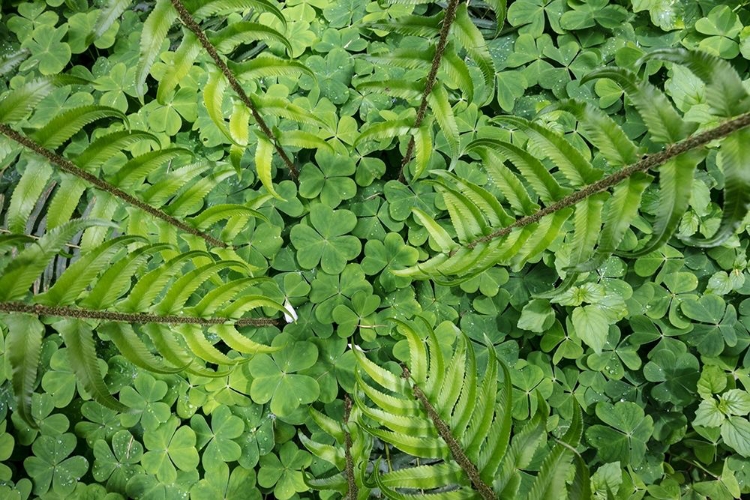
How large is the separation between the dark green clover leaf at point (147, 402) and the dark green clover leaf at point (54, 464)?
0.21 metres

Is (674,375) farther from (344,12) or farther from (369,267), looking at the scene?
(344,12)

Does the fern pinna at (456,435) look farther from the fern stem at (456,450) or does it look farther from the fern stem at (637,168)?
the fern stem at (637,168)

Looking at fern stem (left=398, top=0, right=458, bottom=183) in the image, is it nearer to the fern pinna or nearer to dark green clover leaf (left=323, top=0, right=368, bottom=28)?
the fern pinna

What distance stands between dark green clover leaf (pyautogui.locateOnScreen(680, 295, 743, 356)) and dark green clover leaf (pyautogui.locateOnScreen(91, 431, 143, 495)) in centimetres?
205

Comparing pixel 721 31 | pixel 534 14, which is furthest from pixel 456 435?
pixel 721 31

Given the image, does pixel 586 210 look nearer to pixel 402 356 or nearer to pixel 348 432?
pixel 402 356

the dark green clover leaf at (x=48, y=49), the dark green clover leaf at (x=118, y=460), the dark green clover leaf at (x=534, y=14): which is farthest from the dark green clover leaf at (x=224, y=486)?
the dark green clover leaf at (x=534, y=14)

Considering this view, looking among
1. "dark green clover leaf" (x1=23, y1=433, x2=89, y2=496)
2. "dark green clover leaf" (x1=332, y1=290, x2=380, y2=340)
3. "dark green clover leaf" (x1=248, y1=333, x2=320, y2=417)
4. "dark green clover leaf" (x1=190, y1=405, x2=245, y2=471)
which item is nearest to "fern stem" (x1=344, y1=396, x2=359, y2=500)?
"dark green clover leaf" (x1=248, y1=333, x2=320, y2=417)

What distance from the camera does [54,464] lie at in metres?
1.90

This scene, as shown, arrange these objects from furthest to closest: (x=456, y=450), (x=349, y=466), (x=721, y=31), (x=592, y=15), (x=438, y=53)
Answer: (x=592, y=15) → (x=721, y=31) → (x=349, y=466) → (x=438, y=53) → (x=456, y=450)

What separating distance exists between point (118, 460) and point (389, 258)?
4.03 feet

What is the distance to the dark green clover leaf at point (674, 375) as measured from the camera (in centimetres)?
187

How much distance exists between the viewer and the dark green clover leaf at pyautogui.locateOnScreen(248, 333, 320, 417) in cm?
181

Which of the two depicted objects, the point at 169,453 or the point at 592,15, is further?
the point at 592,15
